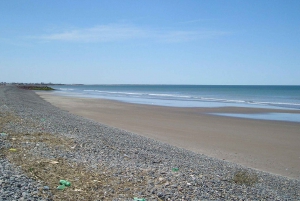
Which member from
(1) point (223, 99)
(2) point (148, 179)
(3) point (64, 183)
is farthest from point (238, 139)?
(1) point (223, 99)

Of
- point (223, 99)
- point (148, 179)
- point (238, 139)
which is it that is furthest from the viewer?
point (223, 99)

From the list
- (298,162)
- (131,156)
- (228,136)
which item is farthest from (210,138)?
(131,156)

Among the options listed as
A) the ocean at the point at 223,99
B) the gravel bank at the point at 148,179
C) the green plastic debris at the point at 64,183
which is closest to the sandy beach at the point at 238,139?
the gravel bank at the point at 148,179

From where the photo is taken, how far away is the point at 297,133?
671 inches

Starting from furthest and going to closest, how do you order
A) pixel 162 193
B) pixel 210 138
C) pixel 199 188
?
pixel 210 138 → pixel 199 188 → pixel 162 193

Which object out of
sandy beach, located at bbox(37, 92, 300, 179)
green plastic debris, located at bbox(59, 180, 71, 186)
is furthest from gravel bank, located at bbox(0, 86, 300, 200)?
sandy beach, located at bbox(37, 92, 300, 179)

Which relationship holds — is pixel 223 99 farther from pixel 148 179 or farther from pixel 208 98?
pixel 148 179

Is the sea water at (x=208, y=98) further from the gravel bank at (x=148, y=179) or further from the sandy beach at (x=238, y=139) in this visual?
the gravel bank at (x=148, y=179)

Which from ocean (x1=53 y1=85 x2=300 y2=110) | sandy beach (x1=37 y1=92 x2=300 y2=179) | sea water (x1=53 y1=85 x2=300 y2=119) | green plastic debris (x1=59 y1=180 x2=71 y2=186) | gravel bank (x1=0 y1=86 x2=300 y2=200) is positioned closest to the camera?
gravel bank (x1=0 y1=86 x2=300 y2=200)

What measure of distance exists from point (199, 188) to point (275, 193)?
6.39 feet

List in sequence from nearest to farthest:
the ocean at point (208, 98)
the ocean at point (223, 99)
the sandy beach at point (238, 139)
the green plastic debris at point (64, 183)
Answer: the green plastic debris at point (64, 183) < the sandy beach at point (238, 139) < the ocean at point (223, 99) < the ocean at point (208, 98)

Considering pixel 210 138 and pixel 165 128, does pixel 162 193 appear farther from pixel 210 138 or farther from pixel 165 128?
pixel 165 128

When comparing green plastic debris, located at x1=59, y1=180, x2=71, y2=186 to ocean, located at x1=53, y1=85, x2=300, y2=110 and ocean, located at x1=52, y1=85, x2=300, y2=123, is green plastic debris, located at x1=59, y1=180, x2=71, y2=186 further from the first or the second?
ocean, located at x1=53, y1=85, x2=300, y2=110

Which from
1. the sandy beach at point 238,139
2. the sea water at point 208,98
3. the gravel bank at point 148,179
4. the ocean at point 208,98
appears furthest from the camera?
the ocean at point 208,98
